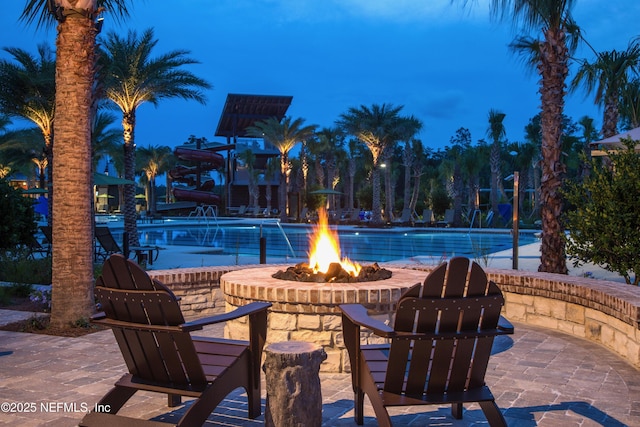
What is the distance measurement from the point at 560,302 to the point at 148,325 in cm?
489

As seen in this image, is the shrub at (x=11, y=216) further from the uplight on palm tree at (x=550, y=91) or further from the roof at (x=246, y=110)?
the roof at (x=246, y=110)

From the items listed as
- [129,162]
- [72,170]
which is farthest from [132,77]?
[72,170]

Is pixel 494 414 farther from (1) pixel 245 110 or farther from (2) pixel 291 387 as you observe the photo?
(1) pixel 245 110

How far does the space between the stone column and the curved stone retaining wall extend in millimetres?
3140

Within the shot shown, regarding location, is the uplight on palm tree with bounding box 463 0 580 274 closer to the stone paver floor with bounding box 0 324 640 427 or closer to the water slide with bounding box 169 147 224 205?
the stone paver floor with bounding box 0 324 640 427

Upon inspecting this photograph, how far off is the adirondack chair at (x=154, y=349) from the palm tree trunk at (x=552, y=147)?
7.16 m

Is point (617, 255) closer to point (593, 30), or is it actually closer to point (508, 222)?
point (508, 222)

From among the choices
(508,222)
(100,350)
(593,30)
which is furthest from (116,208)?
(593,30)

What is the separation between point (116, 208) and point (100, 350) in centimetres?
7090

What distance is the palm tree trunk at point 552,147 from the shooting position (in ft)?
30.8

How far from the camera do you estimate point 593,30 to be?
18288 cm

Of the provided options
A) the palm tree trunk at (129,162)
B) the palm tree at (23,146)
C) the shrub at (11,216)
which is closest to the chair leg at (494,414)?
the shrub at (11,216)

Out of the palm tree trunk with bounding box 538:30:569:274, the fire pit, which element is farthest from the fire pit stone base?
Result: the palm tree trunk with bounding box 538:30:569:274

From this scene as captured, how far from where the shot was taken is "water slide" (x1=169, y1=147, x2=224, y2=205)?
4578 centimetres
